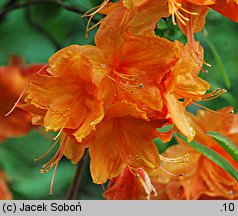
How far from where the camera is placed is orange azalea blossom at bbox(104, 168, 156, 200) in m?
1.34

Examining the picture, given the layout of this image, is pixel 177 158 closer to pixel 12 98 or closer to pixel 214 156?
pixel 214 156

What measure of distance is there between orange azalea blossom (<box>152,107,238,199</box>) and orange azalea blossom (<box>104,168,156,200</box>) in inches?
7.0

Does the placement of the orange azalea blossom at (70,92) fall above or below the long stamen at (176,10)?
below

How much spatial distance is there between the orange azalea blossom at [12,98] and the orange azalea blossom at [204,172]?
0.47 meters

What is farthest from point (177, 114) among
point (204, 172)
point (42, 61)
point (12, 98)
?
point (42, 61)

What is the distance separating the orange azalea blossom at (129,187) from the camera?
4.41 feet

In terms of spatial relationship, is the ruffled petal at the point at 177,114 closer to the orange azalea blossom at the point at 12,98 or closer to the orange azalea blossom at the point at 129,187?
the orange azalea blossom at the point at 129,187

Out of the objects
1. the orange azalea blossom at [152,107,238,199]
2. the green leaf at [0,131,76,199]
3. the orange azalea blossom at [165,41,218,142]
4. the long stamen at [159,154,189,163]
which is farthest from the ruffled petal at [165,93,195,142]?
the green leaf at [0,131,76,199]

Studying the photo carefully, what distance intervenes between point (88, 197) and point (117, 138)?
3.00 ft

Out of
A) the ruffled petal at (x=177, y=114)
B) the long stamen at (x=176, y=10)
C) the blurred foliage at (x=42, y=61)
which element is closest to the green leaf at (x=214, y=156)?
the ruffled petal at (x=177, y=114)

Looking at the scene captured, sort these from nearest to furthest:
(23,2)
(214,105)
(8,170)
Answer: (23,2) < (214,105) < (8,170)

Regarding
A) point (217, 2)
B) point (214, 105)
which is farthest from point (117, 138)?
point (214, 105)

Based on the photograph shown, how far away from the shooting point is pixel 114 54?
1.23 meters

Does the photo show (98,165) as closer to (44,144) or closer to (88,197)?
(88,197)
